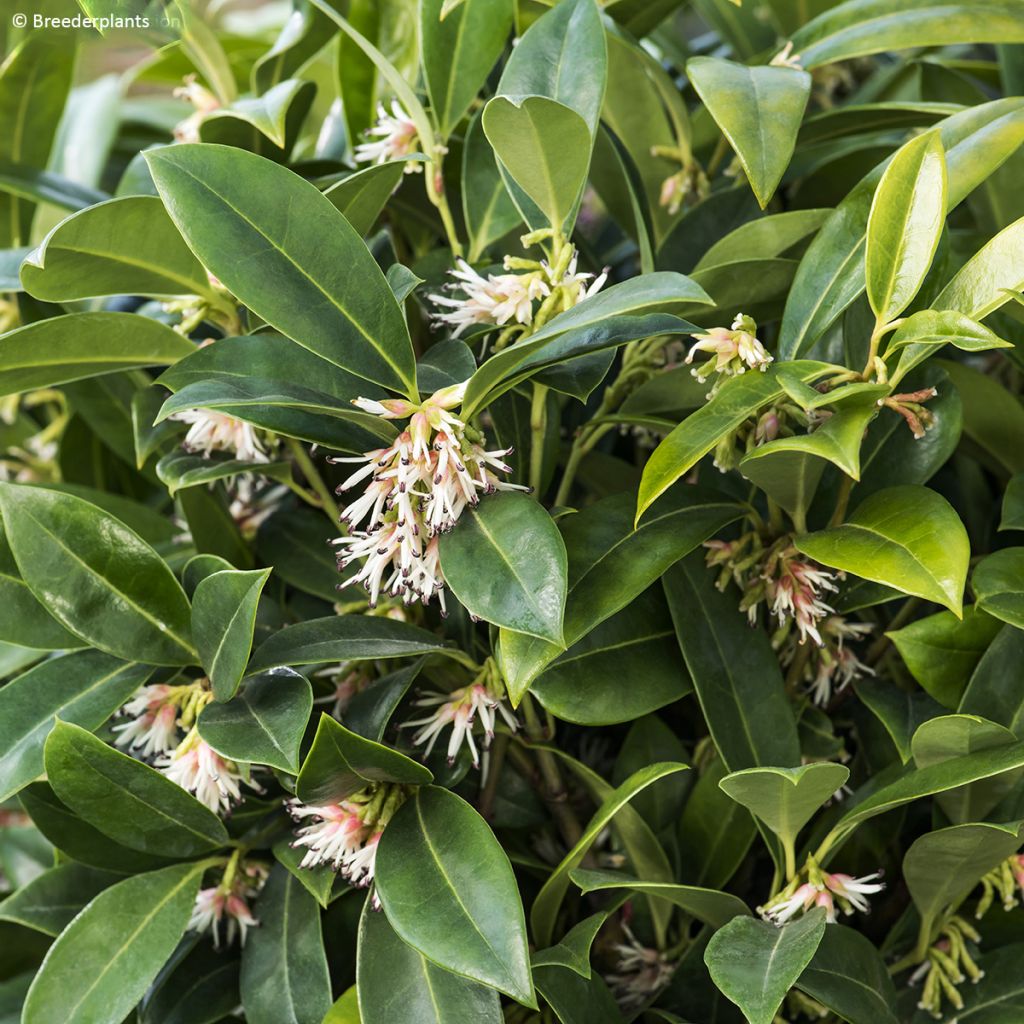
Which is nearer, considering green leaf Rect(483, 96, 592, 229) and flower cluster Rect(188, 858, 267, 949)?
green leaf Rect(483, 96, 592, 229)

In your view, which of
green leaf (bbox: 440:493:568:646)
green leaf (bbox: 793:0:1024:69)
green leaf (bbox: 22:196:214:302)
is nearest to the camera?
green leaf (bbox: 440:493:568:646)

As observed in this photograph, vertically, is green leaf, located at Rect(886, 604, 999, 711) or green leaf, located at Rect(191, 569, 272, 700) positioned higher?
green leaf, located at Rect(191, 569, 272, 700)

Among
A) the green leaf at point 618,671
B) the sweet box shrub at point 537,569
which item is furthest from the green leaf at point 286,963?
the green leaf at point 618,671

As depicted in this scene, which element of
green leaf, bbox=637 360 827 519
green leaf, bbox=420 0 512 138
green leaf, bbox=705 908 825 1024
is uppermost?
green leaf, bbox=420 0 512 138

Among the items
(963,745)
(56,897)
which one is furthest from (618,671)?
(56,897)

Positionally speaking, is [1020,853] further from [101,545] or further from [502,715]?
[101,545]

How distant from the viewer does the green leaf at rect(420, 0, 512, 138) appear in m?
0.73

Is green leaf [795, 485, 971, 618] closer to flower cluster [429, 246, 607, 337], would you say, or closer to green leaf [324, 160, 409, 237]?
flower cluster [429, 246, 607, 337]

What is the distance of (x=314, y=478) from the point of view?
2.37ft

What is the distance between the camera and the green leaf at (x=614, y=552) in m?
0.55

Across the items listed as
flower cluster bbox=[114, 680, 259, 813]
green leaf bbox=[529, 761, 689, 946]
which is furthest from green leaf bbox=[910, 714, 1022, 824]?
flower cluster bbox=[114, 680, 259, 813]

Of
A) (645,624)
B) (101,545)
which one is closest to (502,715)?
(645,624)

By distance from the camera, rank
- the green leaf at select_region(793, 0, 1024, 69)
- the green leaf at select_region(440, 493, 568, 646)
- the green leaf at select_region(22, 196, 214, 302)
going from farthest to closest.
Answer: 1. the green leaf at select_region(793, 0, 1024, 69)
2. the green leaf at select_region(22, 196, 214, 302)
3. the green leaf at select_region(440, 493, 568, 646)

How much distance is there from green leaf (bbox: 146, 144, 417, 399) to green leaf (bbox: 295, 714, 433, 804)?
0.58ft
